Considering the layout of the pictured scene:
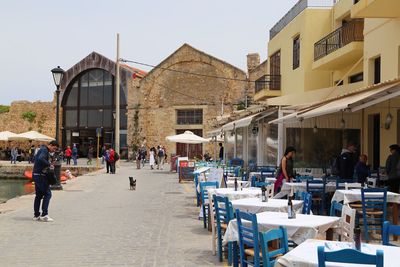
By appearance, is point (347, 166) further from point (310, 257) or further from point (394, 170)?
point (310, 257)

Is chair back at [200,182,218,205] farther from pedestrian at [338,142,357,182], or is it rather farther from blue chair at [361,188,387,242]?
pedestrian at [338,142,357,182]

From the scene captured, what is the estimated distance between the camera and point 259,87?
28.8 meters

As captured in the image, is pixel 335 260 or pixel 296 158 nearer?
pixel 335 260

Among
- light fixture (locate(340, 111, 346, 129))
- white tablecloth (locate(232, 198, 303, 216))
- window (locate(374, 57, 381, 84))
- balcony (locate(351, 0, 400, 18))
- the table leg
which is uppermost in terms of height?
balcony (locate(351, 0, 400, 18))

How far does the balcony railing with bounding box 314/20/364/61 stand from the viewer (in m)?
19.1

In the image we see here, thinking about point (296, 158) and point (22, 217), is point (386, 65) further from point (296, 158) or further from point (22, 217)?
point (22, 217)

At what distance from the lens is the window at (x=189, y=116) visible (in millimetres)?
45375

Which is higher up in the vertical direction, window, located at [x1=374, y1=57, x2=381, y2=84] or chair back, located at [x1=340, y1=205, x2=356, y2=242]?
window, located at [x1=374, y1=57, x2=381, y2=84]

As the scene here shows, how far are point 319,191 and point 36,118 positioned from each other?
45.8 meters

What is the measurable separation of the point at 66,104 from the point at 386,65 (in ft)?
140

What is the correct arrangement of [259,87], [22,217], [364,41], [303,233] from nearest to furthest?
[303,233] → [22,217] → [364,41] → [259,87]

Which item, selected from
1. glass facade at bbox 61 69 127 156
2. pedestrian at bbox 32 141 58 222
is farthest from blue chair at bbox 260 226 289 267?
glass facade at bbox 61 69 127 156

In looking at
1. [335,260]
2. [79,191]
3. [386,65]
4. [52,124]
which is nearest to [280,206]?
[335,260]

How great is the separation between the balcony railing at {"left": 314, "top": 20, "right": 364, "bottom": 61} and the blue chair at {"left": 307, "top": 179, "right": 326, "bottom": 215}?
9.35 meters
